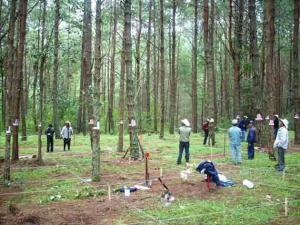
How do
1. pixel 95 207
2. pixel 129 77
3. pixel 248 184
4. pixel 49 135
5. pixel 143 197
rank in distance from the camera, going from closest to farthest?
1. pixel 95 207
2. pixel 143 197
3. pixel 248 184
4. pixel 129 77
5. pixel 49 135

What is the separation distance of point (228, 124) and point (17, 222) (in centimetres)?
2854

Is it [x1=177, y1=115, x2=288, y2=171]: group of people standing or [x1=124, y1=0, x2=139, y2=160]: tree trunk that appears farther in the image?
[x1=124, y1=0, x2=139, y2=160]: tree trunk

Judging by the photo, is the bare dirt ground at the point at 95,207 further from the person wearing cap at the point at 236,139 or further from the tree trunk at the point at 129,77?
the tree trunk at the point at 129,77

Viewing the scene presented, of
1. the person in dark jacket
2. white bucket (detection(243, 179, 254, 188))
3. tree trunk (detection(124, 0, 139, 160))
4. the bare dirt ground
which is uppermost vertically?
tree trunk (detection(124, 0, 139, 160))

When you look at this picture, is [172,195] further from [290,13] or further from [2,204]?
[290,13]

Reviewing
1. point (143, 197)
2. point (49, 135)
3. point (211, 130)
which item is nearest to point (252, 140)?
point (211, 130)

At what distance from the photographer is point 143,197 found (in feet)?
33.4

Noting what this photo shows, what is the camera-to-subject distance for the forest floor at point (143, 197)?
8.41 metres

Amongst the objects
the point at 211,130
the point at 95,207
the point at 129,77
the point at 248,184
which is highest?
the point at 129,77

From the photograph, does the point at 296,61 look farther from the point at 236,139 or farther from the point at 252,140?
the point at 236,139

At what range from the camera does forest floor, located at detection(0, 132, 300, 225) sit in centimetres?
841

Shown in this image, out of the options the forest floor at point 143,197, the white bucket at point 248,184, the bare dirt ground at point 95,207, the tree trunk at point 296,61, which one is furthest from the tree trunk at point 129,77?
the tree trunk at point 296,61

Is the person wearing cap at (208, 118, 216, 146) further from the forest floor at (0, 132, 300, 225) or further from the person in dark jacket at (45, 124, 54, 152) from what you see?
the person in dark jacket at (45, 124, 54, 152)

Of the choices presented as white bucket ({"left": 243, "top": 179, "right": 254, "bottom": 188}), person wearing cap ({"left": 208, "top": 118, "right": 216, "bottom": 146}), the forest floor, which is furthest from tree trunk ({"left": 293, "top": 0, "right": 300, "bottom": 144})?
white bucket ({"left": 243, "top": 179, "right": 254, "bottom": 188})
